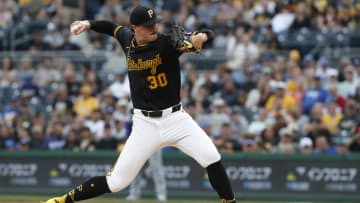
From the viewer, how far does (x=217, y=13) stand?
1933 centimetres

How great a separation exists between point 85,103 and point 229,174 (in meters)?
3.81

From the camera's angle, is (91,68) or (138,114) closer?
(138,114)

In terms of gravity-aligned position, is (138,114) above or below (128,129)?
above

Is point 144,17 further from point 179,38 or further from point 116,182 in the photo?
point 116,182

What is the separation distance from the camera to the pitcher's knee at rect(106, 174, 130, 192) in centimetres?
855

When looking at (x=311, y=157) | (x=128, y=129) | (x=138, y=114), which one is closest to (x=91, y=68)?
(x=128, y=129)

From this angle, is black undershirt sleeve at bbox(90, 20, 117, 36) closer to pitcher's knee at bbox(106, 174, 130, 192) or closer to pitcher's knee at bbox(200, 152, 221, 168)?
pitcher's knee at bbox(106, 174, 130, 192)

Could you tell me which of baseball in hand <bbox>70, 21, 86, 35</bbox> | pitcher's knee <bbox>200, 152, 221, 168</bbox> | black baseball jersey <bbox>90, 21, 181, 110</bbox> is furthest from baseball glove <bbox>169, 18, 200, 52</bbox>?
pitcher's knee <bbox>200, 152, 221, 168</bbox>

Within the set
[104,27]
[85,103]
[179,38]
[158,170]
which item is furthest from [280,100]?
[179,38]

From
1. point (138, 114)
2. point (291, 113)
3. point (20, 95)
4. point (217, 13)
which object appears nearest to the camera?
point (138, 114)

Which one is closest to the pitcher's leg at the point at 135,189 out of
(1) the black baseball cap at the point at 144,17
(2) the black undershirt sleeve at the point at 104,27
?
(2) the black undershirt sleeve at the point at 104,27

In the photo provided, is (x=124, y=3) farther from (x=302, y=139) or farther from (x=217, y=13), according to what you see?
(x=302, y=139)

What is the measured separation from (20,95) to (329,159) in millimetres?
6667

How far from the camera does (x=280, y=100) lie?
15906mm
